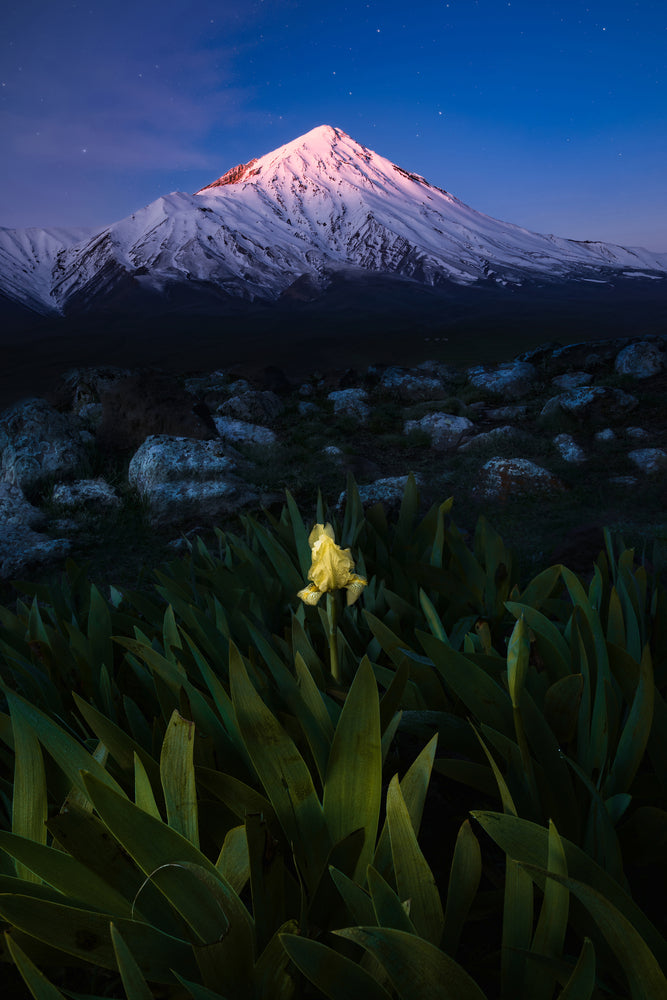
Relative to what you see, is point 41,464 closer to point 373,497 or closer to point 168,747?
point 373,497

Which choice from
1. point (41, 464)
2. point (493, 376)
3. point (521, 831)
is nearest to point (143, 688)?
point (521, 831)

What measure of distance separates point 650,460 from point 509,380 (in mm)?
6328

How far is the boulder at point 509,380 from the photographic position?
11.6m

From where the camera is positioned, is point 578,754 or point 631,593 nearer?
point 578,754

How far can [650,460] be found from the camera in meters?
5.98

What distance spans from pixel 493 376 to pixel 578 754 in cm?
1229

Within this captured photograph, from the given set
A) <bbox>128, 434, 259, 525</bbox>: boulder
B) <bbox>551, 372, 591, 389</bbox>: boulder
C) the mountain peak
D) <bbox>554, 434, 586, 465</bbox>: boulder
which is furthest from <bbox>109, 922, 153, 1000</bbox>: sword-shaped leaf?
the mountain peak

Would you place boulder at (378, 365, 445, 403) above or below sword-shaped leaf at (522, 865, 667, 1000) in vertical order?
above

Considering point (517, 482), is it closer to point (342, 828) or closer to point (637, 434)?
point (637, 434)

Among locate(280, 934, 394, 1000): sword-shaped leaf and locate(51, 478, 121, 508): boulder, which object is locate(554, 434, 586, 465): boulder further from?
locate(280, 934, 394, 1000): sword-shaped leaf

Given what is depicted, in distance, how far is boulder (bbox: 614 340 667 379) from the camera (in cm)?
1088

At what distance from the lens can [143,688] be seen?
132cm

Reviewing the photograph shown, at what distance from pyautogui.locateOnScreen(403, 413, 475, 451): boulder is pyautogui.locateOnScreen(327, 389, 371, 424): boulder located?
67.2 inches

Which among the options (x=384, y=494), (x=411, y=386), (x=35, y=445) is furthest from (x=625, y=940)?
(x=411, y=386)
